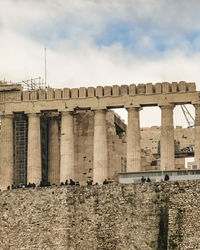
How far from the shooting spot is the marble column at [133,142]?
84312 mm

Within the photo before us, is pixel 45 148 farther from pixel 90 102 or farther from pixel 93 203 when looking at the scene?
pixel 93 203

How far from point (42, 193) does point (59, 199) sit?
150 cm

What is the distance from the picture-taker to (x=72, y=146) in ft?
284

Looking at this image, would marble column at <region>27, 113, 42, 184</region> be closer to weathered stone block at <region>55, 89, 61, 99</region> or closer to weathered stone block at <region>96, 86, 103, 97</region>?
weathered stone block at <region>55, 89, 61, 99</region>

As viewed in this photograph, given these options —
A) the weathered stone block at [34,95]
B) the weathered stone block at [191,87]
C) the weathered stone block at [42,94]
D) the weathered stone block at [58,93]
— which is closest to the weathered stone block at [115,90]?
the weathered stone block at [58,93]

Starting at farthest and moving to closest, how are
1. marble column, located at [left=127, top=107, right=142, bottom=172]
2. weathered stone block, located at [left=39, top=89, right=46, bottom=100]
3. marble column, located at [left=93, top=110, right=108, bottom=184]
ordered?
weathered stone block, located at [left=39, top=89, right=46, bottom=100]
marble column, located at [left=93, top=110, right=108, bottom=184]
marble column, located at [left=127, top=107, right=142, bottom=172]

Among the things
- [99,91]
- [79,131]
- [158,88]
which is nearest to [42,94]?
[79,131]

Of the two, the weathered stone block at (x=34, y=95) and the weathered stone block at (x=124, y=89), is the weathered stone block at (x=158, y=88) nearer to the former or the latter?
the weathered stone block at (x=124, y=89)

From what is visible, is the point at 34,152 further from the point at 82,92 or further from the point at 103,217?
the point at 103,217

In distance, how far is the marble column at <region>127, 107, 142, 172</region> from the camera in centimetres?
8431

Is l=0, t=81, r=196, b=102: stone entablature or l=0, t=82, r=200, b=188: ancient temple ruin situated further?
l=0, t=81, r=196, b=102: stone entablature

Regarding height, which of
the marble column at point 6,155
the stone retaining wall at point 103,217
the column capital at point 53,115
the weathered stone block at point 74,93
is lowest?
the stone retaining wall at point 103,217

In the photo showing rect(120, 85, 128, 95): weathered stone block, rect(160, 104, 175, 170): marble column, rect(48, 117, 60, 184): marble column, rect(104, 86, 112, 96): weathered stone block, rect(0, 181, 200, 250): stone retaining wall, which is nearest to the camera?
rect(0, 181, 200, 250): stone retaining wall

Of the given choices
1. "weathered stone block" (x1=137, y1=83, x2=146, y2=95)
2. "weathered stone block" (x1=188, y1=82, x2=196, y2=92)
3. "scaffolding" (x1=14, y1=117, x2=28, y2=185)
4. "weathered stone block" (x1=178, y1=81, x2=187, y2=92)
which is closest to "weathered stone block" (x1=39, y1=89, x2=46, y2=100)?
"scaffolding" (x1=14, y1=117, x2=28, y2=185)
